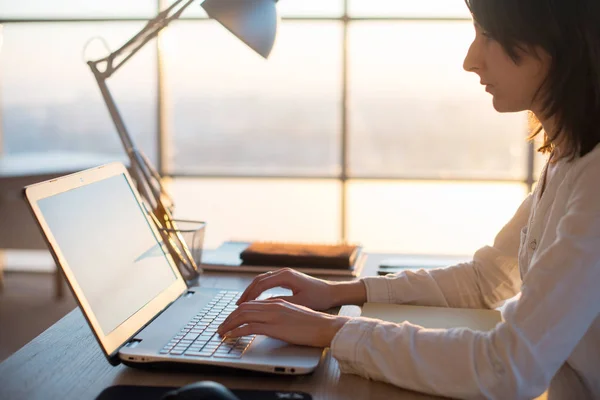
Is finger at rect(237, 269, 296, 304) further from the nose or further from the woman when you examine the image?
the nose

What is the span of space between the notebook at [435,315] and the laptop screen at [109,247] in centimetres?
38

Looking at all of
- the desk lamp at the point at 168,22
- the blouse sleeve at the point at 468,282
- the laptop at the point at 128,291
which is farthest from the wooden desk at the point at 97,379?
the desk lamp at the point at 168,22

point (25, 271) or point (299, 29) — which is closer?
point (299, 29)

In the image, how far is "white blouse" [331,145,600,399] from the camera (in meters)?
0.95

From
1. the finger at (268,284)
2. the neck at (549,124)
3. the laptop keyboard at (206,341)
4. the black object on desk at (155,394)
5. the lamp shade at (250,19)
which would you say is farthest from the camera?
the lamp shade at (250,19)

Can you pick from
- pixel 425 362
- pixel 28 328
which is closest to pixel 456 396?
pixel 425 362

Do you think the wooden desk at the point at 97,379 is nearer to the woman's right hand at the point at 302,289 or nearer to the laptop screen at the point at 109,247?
the laptop screen at the point at 109,247

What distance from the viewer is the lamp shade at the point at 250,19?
1467mm

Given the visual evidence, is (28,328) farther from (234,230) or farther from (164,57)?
(164,57)

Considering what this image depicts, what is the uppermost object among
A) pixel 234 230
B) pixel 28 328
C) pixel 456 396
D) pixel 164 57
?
pixel 164 57

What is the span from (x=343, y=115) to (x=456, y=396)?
2780mm

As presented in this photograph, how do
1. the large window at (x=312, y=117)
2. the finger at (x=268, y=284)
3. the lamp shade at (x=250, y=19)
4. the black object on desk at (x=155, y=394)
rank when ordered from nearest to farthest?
1. the black object on desk at (x=155, y=394)
2. the finger at (x=268, y=284)
3. the lamp shade at (x=250, y=19)
4. the large window at (x=312, y=117)

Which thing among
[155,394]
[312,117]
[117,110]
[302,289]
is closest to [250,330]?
[155,394]

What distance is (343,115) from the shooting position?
12.0ft
